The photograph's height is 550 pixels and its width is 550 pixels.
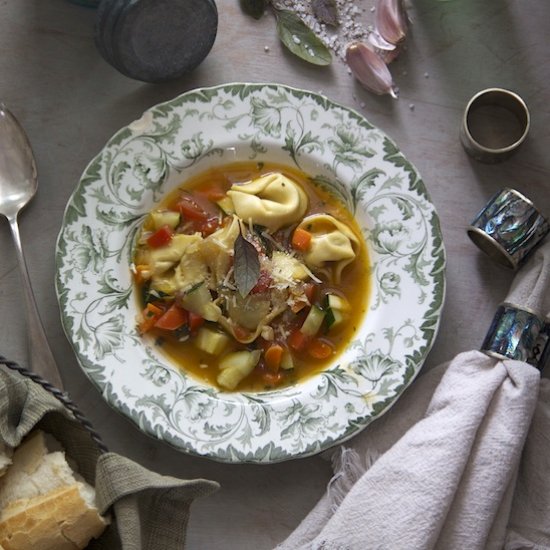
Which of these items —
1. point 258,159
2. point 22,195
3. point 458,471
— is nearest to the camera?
point 458,471

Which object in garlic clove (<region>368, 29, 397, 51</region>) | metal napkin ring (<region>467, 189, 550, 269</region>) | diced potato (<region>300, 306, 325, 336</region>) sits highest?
garlic clove (<region>368, 29, 397, 51</region>)

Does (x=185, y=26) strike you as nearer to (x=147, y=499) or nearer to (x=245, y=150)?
(x=245, y=150)

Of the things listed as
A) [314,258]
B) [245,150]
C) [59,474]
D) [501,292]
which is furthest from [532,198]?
[59,474]

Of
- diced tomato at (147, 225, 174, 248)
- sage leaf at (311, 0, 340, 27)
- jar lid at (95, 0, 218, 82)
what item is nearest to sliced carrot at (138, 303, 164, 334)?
diced tomato at (147, 225, 174, 248)

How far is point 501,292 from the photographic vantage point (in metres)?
3.68

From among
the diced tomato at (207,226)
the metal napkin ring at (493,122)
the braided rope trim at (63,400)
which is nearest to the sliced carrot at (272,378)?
the diced tomato at (207,226)

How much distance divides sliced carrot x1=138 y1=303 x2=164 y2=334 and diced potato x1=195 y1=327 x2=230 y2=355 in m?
0.18

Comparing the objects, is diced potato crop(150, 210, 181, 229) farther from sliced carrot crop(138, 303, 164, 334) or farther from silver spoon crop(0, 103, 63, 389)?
silver spoon crop(0, 103, 63, 389)

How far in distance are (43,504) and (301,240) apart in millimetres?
1460

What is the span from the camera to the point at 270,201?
362 centimetres

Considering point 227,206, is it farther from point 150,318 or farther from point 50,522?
point 50,522

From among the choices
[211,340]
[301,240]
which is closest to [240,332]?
[211,340]

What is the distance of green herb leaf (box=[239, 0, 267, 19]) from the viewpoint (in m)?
3.79

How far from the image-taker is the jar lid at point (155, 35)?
339 centimetres
